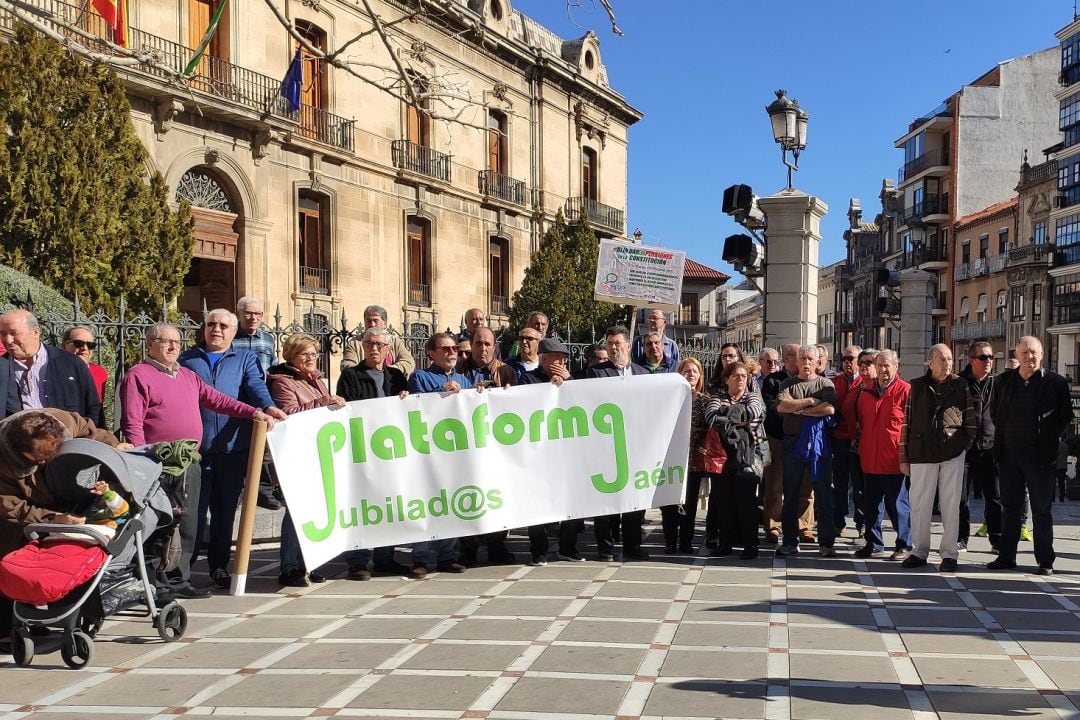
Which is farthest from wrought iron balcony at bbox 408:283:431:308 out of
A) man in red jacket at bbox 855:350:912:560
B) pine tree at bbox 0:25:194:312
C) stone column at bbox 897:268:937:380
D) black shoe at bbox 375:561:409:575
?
black shoe at bbox 375:561:409:575

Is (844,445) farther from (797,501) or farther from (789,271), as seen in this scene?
(789,271)

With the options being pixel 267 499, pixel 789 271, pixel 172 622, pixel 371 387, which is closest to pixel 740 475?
pixel 371 387

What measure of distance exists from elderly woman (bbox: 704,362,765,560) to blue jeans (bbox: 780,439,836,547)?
28 centimetres

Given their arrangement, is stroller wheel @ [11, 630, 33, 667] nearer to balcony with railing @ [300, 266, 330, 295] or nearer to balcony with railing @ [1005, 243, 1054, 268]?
balcony with railing @ [300, 266, 330, 295]

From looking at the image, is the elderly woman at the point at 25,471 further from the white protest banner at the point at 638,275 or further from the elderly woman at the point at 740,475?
the white protest banner at the point at 638,275

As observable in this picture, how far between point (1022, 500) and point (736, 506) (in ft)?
7.54

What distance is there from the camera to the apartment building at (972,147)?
62406 mm

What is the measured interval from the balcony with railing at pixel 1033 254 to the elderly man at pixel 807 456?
50996 millimetres

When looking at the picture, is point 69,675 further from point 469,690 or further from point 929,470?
point 929,470

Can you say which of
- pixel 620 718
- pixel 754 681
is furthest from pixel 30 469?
pixel 754 681

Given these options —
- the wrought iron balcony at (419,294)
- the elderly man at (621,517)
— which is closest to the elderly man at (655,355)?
Answer: the elderly man at (621,517)

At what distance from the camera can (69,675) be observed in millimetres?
5340

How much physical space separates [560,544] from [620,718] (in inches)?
162

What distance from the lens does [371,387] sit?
25.9 feet
